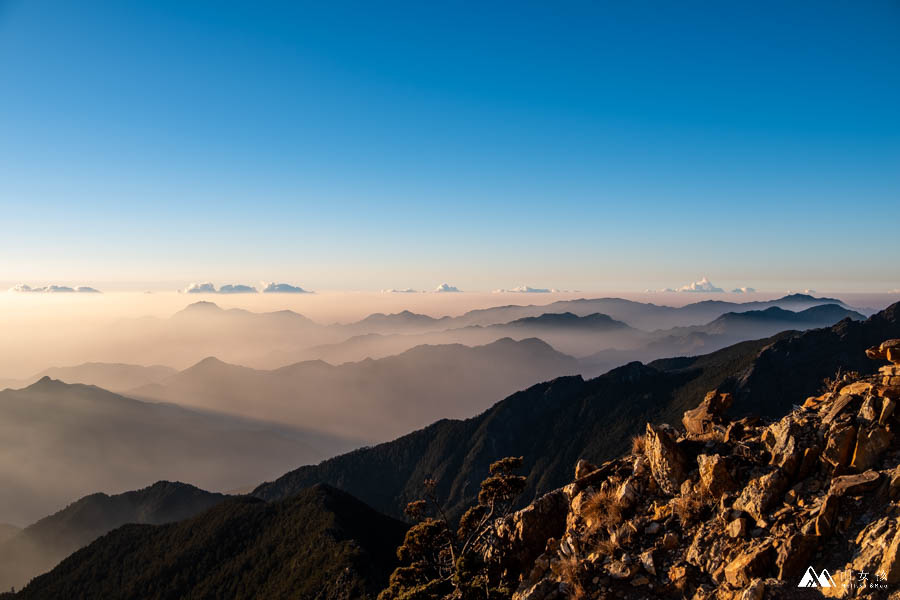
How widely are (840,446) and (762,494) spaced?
3.54m

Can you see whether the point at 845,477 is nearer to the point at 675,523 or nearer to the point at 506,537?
the point at 675,523

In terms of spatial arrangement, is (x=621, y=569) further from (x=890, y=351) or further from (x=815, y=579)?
(x=890, y=351)

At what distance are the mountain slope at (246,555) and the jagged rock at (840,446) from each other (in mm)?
82646

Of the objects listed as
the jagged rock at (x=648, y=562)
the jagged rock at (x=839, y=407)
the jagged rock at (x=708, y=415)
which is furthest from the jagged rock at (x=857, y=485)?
the jagged rock at (x=708, y=415)

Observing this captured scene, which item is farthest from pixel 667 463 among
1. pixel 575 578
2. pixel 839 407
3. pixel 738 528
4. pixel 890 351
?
pixel 890 351

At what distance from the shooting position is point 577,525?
2125 cm

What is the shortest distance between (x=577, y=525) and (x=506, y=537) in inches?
150

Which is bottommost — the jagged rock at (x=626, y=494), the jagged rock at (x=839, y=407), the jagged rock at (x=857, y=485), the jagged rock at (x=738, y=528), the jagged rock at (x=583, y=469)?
the jagged rock at (x=583, y=469)

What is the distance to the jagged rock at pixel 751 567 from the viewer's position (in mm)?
14750

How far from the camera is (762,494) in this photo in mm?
16703

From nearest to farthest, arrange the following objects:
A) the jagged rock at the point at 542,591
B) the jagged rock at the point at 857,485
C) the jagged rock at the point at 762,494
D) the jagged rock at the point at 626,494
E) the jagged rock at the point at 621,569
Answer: the jagged rock at the point at 857,485
the jagged rock at the point at 762,494
the jagged rock at the point at 621,569
the jagged rock at the point at 542,591
the jagged rock at the point at 626,494

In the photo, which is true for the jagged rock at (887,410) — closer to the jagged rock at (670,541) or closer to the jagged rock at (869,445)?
the jagged rock at (869,445)

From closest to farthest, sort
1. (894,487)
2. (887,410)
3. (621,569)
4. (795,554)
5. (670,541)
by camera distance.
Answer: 1. (795,554)
2. (894,487)
3. (887,410)
4. (621,569)
5. (670,541)

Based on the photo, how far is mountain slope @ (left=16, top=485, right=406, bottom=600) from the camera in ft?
309
